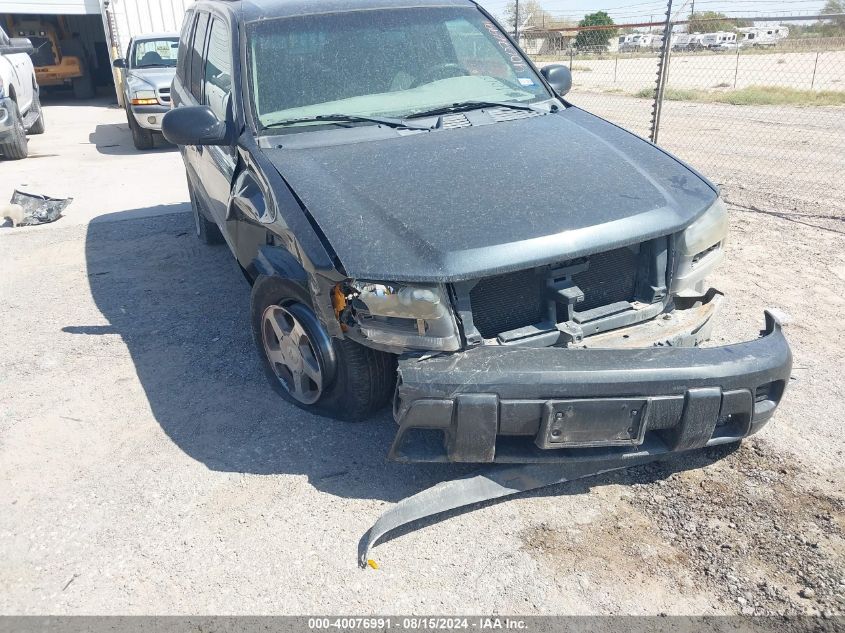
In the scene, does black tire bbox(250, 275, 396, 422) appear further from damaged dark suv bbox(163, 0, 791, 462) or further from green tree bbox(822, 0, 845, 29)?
green tree bbox(822, 0, 845, 29)

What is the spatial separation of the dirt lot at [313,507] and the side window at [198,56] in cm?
167

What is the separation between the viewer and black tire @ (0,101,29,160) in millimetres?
10281

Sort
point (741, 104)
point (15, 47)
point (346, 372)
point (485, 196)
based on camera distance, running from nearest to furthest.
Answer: point (485, 196) < point (346, 372) < point (15, 47) < point (741, 104)

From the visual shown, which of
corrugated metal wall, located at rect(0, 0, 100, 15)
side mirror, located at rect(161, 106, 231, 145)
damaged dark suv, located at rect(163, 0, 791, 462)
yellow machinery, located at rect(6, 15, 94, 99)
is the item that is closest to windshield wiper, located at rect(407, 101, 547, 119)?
damaged dark suv, located at rect(163, 0, 791, 462)

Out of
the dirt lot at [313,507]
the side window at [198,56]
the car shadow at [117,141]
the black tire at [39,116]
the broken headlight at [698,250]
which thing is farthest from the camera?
the black tire at [39,116]

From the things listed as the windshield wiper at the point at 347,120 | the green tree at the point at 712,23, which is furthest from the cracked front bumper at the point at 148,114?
the windshield wiper at the point at 347,120

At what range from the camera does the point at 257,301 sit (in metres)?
3.65

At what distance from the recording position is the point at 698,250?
10.4ft

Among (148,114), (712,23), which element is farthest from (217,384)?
(712,23)

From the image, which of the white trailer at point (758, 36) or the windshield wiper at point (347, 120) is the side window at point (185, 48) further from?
the white trailer at point (758, 36)

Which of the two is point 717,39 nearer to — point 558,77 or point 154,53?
point 154,53

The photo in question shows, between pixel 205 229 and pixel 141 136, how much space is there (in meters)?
5.92

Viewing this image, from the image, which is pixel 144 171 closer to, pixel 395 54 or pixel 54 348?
pixel 54 348

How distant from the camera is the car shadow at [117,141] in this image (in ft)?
37.8
